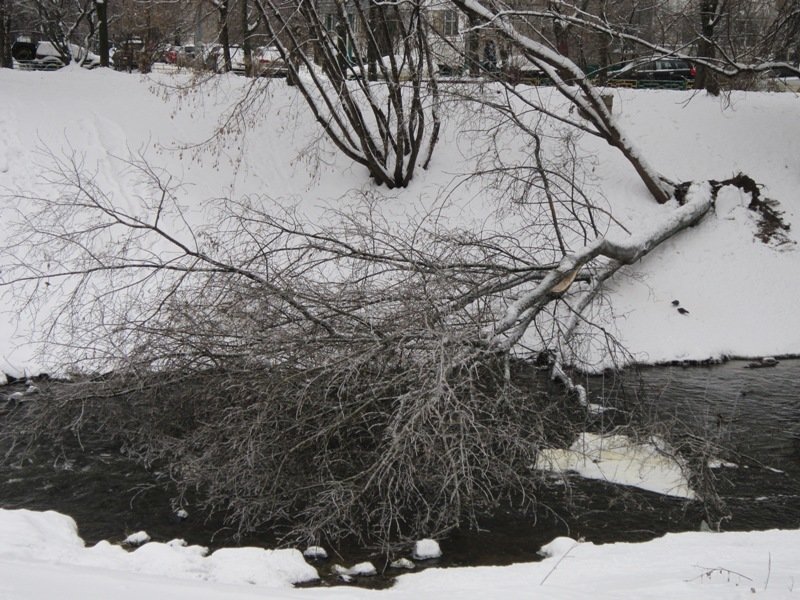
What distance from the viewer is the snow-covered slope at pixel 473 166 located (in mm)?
12875

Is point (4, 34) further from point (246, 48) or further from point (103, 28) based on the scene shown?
point (246, 48)

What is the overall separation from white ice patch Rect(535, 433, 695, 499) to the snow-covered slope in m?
3.83

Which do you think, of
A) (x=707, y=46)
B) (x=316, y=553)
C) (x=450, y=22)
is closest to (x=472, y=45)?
(x=450, y=22)

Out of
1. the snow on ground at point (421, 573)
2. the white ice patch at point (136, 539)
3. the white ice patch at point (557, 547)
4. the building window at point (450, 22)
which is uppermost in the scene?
the building window at point (450, 22)

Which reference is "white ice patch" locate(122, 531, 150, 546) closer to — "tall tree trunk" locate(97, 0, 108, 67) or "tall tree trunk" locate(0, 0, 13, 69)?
"tall tree trunk" locate(97, 0, 108, 67)

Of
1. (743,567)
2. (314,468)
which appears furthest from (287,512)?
(743,567)

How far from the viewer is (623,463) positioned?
27.0 feet

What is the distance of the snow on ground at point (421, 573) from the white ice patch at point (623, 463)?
119 centimetres


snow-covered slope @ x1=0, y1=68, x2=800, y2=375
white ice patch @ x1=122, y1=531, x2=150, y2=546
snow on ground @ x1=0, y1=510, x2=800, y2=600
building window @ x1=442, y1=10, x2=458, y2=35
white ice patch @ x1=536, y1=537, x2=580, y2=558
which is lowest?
white ice patch @ x1=122, y1=531, x2=150, y2=546

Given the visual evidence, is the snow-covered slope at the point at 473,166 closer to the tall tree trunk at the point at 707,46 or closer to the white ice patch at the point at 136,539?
the tall tree trunk at the point at 707,46

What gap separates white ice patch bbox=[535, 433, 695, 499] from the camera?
7.86 meters

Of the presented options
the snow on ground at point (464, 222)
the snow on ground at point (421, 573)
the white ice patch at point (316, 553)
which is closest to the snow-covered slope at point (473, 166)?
the snow on ground at point (464, 222)

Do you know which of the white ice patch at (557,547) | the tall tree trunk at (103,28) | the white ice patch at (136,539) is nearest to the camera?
the white ice patch at (557,547)

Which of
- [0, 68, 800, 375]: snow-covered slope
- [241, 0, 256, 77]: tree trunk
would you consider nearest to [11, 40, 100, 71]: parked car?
[0, 68, 800, 375]: snow-covered slope
